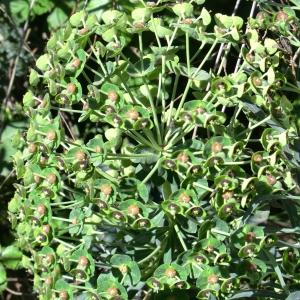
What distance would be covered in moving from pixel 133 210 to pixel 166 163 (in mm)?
100

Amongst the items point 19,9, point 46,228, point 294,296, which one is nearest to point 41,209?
point 46,228

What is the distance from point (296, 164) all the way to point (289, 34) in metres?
0.25

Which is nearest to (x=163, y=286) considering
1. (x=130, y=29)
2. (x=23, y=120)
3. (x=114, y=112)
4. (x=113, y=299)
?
(x=113, y=299)

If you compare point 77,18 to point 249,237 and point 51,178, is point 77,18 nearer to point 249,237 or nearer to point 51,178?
point 51,178

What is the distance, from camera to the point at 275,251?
1.48m

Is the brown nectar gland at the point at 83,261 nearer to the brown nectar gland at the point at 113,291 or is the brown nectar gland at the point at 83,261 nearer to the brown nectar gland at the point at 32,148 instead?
the brown nectar gland at the point at 113,291

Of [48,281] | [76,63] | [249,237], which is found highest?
[76,63]

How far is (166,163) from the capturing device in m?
1.23

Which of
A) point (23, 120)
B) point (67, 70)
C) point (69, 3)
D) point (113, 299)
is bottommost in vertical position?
point (23, 120)

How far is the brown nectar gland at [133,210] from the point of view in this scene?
1218 millimetres

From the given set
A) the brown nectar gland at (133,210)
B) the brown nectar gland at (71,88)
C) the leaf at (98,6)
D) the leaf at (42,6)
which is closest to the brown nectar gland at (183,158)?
the brown nectar gland at (133,210)

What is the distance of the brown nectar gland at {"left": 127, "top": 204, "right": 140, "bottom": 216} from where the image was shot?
1218 mm

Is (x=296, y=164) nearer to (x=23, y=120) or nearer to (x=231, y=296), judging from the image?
(x=231, y=296)

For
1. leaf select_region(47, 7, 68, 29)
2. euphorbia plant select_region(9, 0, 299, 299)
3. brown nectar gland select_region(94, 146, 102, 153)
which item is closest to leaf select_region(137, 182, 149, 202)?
euphorbia plant select_region(9, 0, 299, 299)
